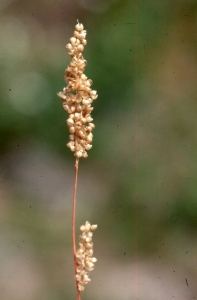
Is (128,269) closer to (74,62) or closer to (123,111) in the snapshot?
(123,111)

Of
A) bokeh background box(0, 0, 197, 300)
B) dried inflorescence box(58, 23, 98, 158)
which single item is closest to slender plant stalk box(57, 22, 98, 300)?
dried inflorescence box(58, 23, 98, 158)

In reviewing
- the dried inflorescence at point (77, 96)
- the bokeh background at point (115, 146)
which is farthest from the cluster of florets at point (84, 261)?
the bokeh background at point (115, 146)

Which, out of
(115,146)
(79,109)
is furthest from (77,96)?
(115,146)

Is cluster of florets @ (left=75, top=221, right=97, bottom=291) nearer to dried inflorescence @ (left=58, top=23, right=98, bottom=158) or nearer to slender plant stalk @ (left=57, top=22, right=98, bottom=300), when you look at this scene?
slender plant stalk @ (left=57, top=22, right=98, bottom=300)

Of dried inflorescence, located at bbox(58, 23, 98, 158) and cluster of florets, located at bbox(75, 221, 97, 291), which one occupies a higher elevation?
dried inflorescence, located at bbox(58, 23, 98, 158)

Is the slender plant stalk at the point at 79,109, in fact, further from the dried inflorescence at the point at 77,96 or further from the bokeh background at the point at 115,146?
the bokeh background at the point at 115,146
